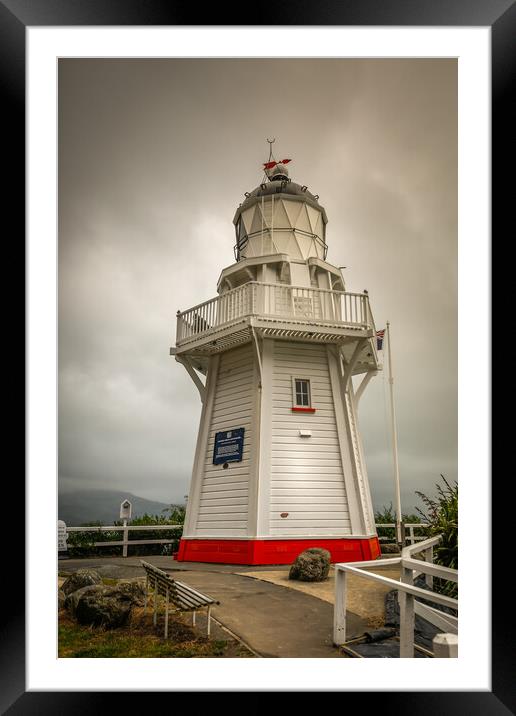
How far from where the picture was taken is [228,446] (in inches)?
376

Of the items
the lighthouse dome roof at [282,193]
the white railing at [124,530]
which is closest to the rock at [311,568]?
the white railing at [124,530]

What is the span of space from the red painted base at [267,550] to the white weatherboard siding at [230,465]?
0.64 ft

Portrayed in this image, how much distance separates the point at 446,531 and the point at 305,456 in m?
4.61

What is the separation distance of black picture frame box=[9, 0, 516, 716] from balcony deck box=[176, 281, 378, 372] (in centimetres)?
601

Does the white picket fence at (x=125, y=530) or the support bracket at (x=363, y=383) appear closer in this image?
the white picket fence at (x=125, y=530)

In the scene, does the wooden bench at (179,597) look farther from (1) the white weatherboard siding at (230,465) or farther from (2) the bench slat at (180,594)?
(1) the white weatherboard siding at (230,465)

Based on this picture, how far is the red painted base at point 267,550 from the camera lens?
8.35 meters

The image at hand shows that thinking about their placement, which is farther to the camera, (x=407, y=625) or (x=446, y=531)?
(x=446, y=531)

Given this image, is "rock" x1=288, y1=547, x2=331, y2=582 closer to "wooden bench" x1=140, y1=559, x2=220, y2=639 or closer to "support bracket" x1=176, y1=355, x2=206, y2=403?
"wooden bench" x1=140, y1=559, x2=220, y2=639

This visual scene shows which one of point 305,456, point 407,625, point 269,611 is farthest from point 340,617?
point 305,456

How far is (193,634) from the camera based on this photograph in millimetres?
4148

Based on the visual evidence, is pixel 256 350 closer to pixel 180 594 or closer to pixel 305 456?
pixel 305 456
